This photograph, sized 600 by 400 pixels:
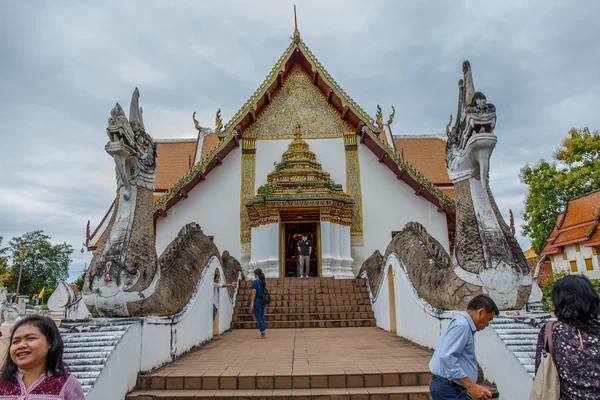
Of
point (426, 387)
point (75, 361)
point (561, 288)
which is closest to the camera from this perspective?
point (561, 288)

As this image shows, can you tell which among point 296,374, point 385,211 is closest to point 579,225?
point 385,211

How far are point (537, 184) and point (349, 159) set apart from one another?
9895 millimetres

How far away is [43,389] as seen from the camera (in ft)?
5.02

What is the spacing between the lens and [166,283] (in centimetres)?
406

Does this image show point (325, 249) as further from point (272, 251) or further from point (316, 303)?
point (316, 303)

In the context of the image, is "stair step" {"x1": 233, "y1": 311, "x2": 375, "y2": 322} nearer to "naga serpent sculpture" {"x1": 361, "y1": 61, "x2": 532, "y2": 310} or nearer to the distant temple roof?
"naga serpent sculpture" {"x1": 361, "y1": 61, "x2": 532, "y2": 310}

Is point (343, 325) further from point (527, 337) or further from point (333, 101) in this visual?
point (333, 101)

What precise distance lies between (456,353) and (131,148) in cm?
315

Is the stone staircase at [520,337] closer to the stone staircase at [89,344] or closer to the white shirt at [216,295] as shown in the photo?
the stone staircase at [89,344]

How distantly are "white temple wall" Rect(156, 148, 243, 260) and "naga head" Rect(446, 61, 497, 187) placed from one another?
7.31m

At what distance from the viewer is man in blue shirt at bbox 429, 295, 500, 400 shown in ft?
6.26

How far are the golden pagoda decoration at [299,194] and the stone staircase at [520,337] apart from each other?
264 inches

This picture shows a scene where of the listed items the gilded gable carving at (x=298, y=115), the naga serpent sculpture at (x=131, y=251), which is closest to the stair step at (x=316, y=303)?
the naga serpent sculpture at (x=131, y=251)

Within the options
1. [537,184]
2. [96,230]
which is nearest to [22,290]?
[96,230]
